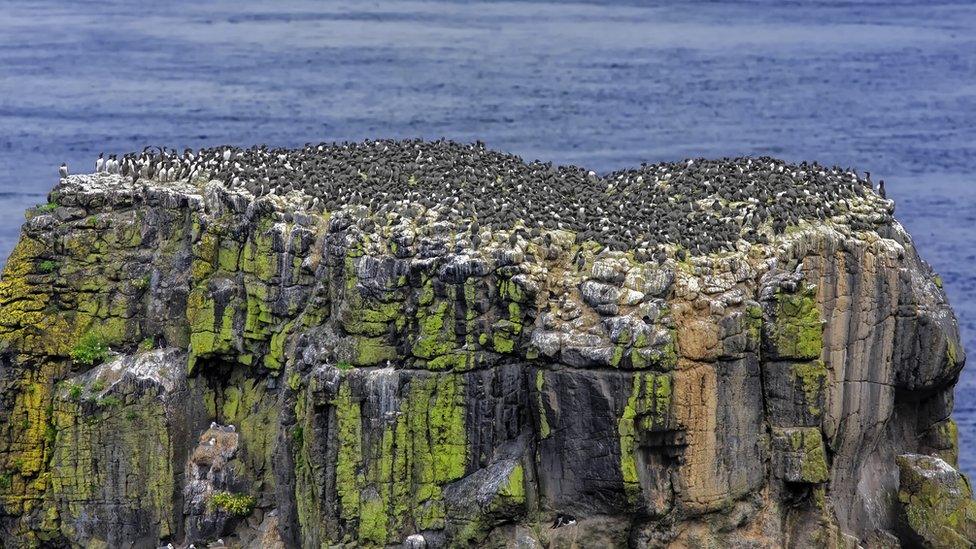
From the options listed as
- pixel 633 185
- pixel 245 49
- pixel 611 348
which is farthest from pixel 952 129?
pixel 611 348

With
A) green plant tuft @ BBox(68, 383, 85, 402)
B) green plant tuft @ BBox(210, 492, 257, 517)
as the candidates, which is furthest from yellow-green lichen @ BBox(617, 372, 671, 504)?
green plant tuft @ BBox(68, 383, 85, 402)

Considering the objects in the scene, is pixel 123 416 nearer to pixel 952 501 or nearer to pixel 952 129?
pixel 952 501

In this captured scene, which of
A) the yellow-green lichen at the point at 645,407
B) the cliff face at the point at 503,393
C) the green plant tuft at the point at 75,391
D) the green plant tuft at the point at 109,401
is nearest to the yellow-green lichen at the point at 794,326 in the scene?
the cliff face at the point at 503,393

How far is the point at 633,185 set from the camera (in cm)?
7850

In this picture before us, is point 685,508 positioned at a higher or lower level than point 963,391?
higher

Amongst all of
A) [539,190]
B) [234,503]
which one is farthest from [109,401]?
[539,190]

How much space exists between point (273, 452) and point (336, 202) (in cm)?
844

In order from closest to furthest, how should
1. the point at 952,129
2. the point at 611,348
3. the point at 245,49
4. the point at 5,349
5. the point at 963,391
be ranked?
1. the point at 611,348
2. the point at 5,349
3. the point at 963,391
4. the point at 952,129
5. the point at 245,49

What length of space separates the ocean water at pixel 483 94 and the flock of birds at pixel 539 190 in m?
53.5

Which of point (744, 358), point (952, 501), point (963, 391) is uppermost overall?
point (744, 358)

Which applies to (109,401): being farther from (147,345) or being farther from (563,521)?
(563,521)

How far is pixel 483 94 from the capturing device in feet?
587

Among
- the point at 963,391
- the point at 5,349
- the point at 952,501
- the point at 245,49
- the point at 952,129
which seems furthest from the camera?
the point at 245,49

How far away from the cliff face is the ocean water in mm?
55423
